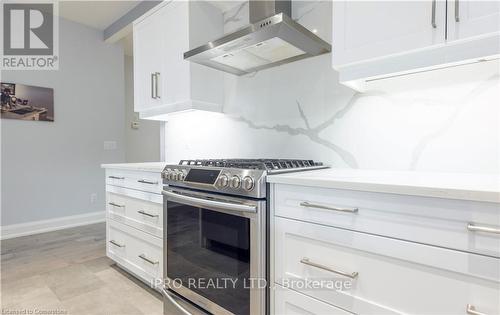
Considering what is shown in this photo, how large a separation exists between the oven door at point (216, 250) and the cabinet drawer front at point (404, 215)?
219 mm

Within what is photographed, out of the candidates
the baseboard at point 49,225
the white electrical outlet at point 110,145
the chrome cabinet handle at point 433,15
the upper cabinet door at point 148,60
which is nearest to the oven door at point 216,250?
the chrome cabinet handle at point 433,15

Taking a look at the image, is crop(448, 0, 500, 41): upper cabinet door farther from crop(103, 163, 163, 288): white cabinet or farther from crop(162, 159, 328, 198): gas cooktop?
crop(103, 163, 163, 288): white cabinet

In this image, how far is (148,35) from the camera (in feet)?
7.79

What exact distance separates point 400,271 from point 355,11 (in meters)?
1.08

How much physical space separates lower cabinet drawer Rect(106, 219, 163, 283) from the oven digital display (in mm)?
592

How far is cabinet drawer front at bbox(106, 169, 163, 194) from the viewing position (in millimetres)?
1779

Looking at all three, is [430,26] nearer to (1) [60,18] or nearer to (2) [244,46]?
(2) [244,46]

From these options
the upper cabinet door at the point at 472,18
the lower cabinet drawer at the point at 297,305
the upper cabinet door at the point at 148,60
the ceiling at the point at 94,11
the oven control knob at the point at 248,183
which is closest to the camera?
the upper cabinet door at the point at 472,18

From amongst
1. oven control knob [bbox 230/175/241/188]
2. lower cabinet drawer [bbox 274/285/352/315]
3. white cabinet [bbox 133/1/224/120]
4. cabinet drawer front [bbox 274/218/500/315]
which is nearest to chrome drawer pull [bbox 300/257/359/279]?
cabinet drawer front [bbox 274/218/500/315]

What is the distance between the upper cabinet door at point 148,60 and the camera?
2275 mm

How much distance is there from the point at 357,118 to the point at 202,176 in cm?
93

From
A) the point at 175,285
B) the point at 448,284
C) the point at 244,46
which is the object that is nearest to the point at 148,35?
the point at 244,46

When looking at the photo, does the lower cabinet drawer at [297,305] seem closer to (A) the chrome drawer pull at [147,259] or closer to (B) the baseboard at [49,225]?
(A) the chrome drawer pull at [147,259]

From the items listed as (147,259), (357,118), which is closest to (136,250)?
(147,259)
